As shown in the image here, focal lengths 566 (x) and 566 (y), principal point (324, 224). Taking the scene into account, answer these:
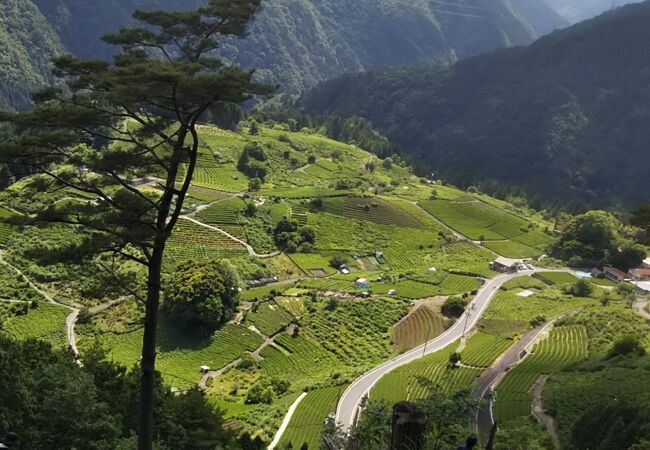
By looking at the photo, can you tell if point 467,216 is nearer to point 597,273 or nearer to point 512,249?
point 512,249

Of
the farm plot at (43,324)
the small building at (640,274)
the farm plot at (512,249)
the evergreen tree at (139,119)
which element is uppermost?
the evergreen tree at (139,119)

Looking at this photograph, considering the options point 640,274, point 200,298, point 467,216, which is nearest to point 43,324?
point 200,298

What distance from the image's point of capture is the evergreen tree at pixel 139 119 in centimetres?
1288

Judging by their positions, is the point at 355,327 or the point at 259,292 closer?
the point at 355,327

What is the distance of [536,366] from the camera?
44.1 metres

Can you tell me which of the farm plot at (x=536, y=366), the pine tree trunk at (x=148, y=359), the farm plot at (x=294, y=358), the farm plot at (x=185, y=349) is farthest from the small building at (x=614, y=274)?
the pine tree trunk at (x=148, y=359)

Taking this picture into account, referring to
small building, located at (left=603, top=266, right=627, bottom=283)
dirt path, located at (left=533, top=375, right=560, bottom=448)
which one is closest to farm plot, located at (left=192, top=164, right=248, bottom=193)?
small building, located at (left=603, top=266, right=627, bottom=283)

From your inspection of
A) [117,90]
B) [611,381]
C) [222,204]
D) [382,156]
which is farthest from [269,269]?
[382,156]

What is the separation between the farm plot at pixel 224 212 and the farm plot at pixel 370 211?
588 inches

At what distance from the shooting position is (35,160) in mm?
14055

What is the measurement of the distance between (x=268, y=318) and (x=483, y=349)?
20.4m

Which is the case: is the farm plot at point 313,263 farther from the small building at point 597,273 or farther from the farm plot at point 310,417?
the small building at point 597,273

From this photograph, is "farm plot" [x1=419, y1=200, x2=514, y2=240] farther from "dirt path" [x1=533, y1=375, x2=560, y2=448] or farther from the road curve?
"dirt path" [x1=533, y1=375, x2=560, y2=448]

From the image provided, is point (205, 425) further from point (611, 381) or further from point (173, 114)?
point (611, 381)
